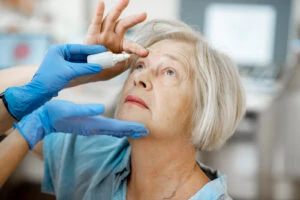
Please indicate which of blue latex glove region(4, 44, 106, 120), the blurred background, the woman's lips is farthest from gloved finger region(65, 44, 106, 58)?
the blurred background

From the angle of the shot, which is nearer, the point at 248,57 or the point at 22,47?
the point at 22,47

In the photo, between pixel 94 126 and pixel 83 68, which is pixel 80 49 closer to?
pixel 83 68

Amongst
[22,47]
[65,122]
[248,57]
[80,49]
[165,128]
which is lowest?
[248,57]

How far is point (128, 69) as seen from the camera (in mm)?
1300

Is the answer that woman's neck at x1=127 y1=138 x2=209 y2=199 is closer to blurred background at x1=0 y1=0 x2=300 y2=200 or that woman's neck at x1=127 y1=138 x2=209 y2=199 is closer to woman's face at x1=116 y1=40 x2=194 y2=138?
woman's face at x1=116 y1=40 x2=194 y2=138

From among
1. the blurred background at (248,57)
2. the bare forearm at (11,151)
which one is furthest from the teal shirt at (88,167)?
the blurred background at (248,57)

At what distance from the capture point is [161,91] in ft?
3.83

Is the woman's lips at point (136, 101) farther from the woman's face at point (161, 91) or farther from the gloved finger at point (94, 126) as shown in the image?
the gloved finger at point (94, 126)

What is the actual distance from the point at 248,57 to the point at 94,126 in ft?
8.06

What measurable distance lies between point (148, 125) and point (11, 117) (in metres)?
0.34

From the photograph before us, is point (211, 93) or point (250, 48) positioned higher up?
point (211, 93)

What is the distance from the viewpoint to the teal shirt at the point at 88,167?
1.25 metres

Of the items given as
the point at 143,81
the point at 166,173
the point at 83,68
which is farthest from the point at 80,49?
the point at 166,173

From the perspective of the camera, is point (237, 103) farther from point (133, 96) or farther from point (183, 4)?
point (183, 4)
